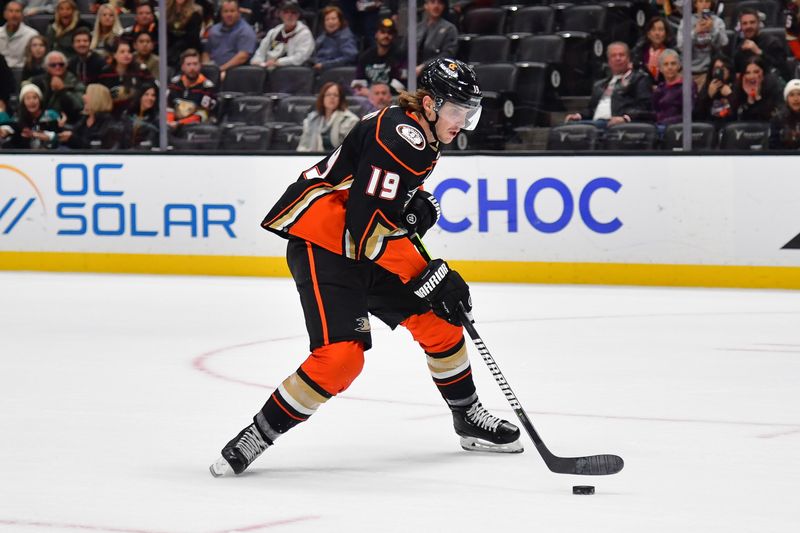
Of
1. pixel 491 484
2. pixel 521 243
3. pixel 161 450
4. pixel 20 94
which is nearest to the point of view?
pixel 491 484

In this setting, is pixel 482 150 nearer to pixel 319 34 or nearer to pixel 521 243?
pixel 521 243

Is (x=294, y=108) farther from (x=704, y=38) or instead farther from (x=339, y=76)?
(x=704, y=38)

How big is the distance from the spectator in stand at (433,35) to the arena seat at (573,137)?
1014 mm

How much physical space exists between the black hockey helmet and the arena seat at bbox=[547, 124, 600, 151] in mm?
5586

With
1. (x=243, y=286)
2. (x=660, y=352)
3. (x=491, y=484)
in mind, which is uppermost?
(x=491, y=484)

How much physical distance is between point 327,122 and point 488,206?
1.37 m

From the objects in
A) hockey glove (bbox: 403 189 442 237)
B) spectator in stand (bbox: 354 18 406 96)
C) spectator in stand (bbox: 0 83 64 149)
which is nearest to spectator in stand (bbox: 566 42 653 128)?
spectator in stand (bbox: 354 18 406 96)

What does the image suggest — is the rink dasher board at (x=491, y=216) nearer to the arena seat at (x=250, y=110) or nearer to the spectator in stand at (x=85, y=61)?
the arena seat at (x=250, y=110)

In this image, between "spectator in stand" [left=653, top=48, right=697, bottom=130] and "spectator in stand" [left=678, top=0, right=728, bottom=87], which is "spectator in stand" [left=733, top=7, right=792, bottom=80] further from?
"spectator in stand" [left=653, top=48, right=697, bottom=130]

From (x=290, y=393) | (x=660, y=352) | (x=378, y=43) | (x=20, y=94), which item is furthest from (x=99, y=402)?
(x=20, y=94)

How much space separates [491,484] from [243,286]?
597cm

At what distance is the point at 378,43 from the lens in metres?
10.2

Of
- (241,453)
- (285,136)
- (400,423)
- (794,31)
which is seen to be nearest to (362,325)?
(241,453)

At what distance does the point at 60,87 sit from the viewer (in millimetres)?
11047
